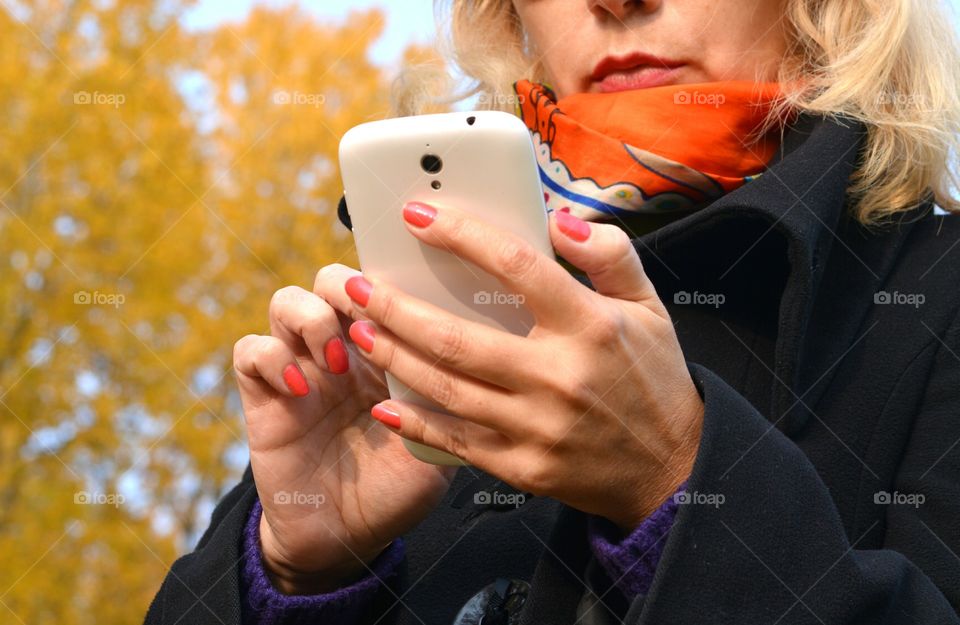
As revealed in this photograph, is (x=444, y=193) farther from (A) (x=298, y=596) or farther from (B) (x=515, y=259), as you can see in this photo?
(A) (x=298, y=596)

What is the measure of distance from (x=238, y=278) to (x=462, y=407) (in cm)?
1185

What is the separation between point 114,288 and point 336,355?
32.7 feet

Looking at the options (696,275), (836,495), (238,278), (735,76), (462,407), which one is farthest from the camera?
(238,278)

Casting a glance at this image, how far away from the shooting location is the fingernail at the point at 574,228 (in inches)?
45.8

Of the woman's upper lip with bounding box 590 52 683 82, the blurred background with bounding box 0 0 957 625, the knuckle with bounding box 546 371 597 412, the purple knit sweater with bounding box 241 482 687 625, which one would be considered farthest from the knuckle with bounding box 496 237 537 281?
the blurred background with bounding box 0 0 957 625

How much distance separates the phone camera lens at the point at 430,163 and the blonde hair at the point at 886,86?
80 centimetres

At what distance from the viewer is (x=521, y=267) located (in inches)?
44.9

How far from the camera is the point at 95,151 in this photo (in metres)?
11.0

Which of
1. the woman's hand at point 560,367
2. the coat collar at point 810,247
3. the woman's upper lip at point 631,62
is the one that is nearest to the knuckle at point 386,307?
the woman's hand at point 560,367

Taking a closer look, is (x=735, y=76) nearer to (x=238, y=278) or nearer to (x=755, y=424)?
(x=755, y=424)

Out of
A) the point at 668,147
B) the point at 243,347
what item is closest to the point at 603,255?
the point at 243,347

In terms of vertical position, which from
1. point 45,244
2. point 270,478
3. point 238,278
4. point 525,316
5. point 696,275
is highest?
point 525,316

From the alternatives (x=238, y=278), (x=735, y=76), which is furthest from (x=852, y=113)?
(x=238, y=278)

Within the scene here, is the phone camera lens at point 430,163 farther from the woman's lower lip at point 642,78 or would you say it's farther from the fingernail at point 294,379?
the woman's lower lip at point 642,78
